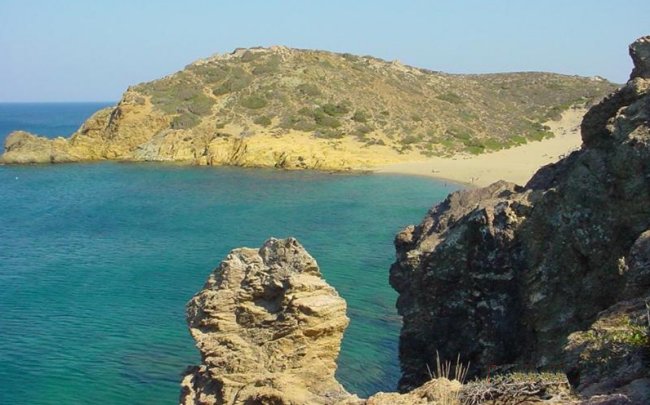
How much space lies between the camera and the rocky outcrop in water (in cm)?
1178

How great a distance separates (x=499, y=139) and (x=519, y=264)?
2409 inches

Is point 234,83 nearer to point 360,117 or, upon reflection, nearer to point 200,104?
point 200,104

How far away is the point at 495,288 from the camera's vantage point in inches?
536

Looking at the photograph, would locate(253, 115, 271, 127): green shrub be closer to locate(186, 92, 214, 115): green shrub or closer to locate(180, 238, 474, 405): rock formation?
locate(186, 92, 214, 115): green shrub

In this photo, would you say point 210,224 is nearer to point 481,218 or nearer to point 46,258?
point 46,258

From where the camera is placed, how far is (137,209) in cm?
4319

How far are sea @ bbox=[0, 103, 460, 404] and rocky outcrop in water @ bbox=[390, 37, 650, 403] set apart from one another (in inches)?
141

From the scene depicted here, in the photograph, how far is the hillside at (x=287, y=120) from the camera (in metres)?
64.5

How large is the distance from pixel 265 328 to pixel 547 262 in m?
5.36

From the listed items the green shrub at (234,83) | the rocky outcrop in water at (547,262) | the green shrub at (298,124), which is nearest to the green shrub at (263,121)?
the green shrub at (298,124)

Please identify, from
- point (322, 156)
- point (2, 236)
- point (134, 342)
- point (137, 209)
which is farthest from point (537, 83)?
point (134, 342)

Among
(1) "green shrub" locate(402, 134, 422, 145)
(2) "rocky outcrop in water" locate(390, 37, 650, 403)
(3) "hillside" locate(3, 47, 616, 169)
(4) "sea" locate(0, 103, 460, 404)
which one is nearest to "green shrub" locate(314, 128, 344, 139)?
(3) "hillside" locate(3, 47, 616, 169)

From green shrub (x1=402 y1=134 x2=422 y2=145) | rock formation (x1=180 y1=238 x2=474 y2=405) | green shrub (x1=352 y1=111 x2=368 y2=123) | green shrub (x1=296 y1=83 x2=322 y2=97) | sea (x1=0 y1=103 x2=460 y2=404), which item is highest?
green shrub (x1=296 y1=83 x2=322 y2=97)

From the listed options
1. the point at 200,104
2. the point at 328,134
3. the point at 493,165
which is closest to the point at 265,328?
the point at 493,165
